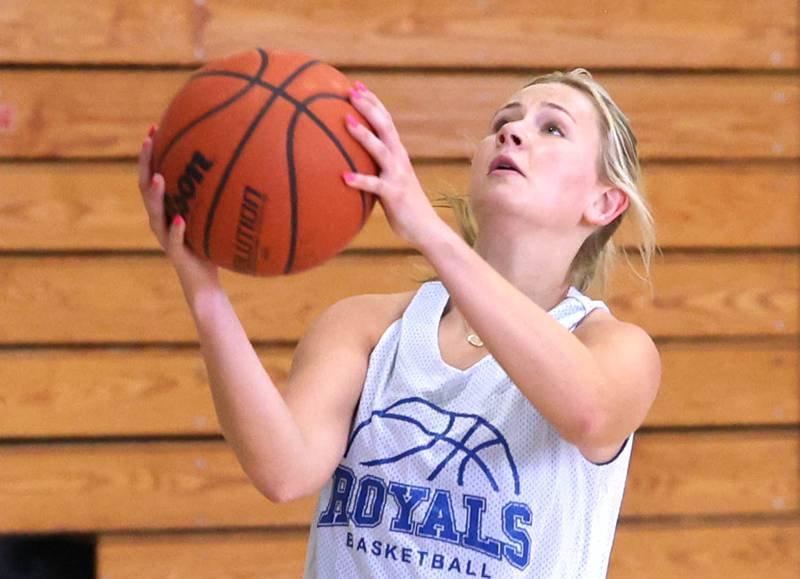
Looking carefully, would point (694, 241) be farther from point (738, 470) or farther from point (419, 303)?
point (419, 303)

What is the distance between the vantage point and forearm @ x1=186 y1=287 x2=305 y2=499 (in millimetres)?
1800

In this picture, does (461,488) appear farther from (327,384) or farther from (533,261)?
(533,261)

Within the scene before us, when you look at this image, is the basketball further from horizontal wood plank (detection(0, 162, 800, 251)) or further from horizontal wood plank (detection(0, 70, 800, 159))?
horizontal wood plank (detection(0, 70, 800, 159))

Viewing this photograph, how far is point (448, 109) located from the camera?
3721 millimetres

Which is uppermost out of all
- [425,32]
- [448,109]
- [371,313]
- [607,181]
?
[607,181]

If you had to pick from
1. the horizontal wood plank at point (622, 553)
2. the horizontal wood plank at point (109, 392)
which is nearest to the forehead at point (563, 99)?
the horizontal wood plank at point (109, 392)

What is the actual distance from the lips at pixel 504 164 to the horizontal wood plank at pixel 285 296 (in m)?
1.47

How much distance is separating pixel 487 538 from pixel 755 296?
222cm

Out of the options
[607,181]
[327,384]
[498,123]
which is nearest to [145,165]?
[327,384]

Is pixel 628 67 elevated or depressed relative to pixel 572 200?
depressed

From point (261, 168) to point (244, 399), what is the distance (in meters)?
0.35

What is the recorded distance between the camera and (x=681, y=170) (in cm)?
384

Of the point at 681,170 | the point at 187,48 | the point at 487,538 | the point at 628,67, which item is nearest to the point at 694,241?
the point at 681,170

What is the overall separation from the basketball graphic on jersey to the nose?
17.1 inches
